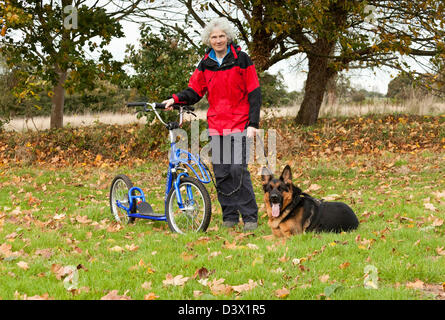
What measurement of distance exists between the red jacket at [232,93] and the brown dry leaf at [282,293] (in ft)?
8.48

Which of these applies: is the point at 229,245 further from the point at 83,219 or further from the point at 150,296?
A: the point at 83,219

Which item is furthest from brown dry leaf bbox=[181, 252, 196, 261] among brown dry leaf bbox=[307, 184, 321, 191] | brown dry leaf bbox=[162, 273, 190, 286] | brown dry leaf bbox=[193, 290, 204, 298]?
brown dry leaf bbox=[307, 184, 321, 191]

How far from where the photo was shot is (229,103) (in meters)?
5.77

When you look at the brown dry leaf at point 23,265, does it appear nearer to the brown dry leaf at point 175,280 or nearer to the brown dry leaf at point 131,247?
the brown dry leaf at point 131,247

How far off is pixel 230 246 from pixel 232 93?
77.8 inches

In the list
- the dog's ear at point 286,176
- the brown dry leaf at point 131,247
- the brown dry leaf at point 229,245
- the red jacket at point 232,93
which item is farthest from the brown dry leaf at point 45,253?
the dog's ear at point 286,176

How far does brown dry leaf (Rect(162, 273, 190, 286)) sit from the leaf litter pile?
1 centimetres

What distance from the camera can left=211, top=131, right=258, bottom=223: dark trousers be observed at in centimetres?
585

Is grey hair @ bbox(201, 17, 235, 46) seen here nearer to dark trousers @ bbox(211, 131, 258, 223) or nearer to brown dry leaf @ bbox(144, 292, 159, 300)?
dark trousers @ bbox(211, 131, 258, 223)

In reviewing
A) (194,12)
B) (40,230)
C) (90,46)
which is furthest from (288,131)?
(40,230)

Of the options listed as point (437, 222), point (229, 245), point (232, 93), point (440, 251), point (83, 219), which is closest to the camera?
point (440, 251)

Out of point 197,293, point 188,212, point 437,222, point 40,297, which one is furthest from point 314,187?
point 40,297

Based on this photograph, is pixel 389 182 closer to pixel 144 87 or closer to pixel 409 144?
pixel 409 144
